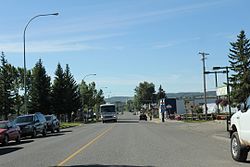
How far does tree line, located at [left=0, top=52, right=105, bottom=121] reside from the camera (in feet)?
248

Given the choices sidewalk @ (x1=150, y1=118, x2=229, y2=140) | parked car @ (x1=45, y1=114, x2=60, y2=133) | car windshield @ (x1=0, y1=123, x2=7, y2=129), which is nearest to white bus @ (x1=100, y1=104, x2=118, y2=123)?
sidewalk @ (x1=150, y1=118, x2=229, y2=140)

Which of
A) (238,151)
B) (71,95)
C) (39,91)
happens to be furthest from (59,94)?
(238,151)

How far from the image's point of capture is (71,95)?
318ft

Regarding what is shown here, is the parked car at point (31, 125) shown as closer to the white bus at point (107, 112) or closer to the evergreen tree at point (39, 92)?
the white bus at point (107, 112)

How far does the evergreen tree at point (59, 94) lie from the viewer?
92363 mm

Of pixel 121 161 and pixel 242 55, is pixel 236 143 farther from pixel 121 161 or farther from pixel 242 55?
pixel 242 55

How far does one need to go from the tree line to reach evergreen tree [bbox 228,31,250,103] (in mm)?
34194

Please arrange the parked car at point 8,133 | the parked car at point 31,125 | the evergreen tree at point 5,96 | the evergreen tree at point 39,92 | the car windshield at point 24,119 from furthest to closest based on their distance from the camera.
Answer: the evergreen tree at point 39,92
the evergreen tree at point 5,96
the car windshield at point 24,119
the parked car at point 31,125
the parked car at point 8,133

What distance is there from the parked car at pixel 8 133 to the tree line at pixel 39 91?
44479mm

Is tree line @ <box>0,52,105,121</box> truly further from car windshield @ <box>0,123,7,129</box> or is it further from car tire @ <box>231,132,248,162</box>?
car tire @ <box>231,132,248,162</box>

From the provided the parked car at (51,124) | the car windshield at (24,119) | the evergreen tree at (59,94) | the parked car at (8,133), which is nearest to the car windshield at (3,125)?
the parked car at (8,133)

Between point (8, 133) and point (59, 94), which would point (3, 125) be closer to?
point (8, 133)

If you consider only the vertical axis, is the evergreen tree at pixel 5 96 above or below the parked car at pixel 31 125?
above

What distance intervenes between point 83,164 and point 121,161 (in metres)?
1.27
